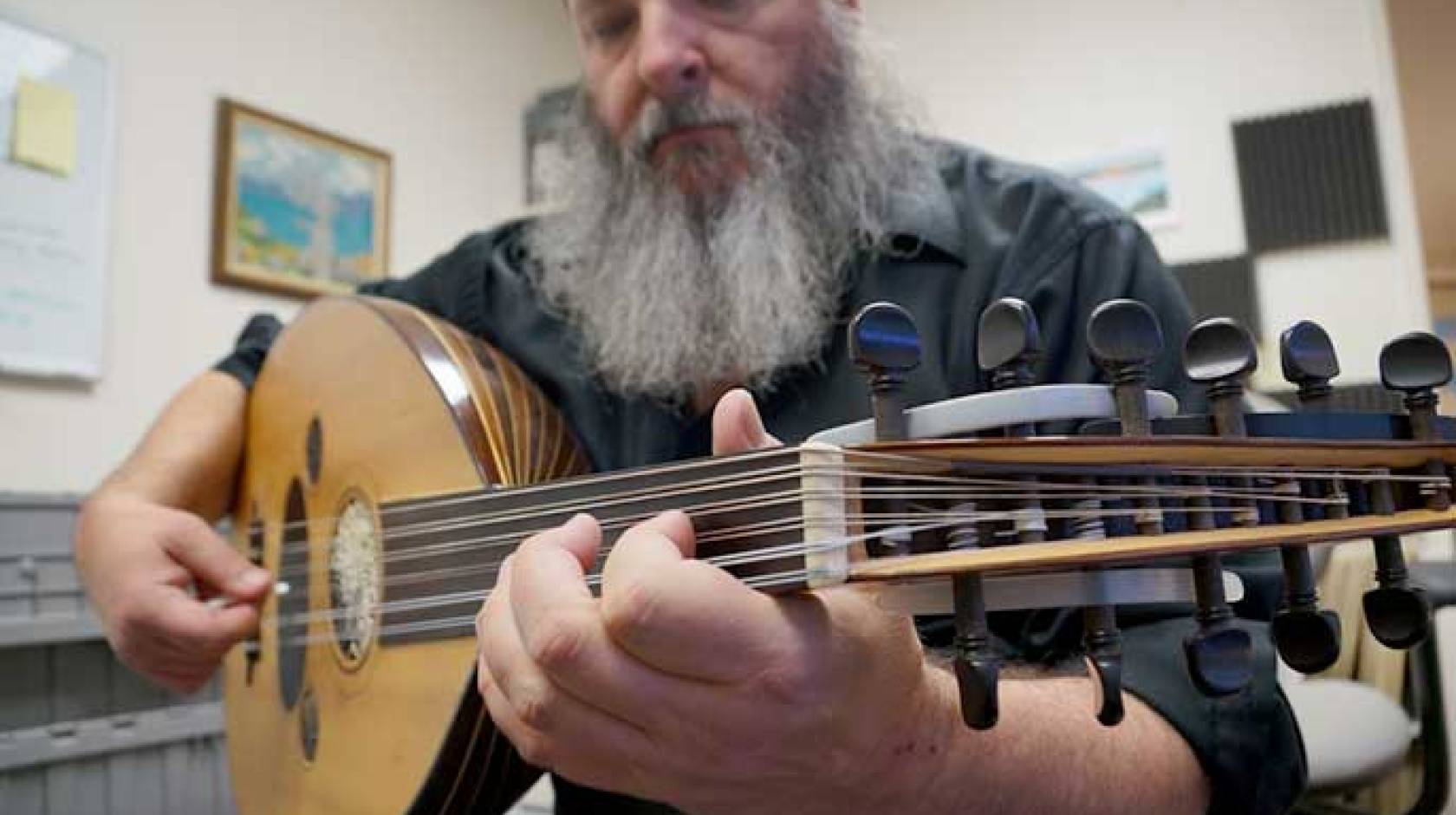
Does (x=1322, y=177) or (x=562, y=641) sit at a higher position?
(x=1322, y=177)

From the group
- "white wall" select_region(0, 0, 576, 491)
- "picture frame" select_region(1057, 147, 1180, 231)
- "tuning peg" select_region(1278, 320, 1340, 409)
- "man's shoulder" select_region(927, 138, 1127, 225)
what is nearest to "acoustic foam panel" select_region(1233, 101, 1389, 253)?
"picture frame" select_region(1057, 147, 1180, 231)

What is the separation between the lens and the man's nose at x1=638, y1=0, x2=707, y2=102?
944 millimetres

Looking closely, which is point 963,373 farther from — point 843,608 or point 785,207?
point 843,608

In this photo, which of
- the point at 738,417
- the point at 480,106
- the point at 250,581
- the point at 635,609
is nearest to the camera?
the point at 635,609

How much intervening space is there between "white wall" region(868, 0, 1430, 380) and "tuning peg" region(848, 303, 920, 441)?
1.59 m

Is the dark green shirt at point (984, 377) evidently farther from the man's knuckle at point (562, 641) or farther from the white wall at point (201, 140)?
the white wall at point (201, 140)

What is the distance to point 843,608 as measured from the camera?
0.45 meters

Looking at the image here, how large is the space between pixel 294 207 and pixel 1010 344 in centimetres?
188

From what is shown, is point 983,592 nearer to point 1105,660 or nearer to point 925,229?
point 1105,660

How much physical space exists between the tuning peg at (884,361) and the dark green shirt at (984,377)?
294 mm

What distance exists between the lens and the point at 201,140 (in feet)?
6.12

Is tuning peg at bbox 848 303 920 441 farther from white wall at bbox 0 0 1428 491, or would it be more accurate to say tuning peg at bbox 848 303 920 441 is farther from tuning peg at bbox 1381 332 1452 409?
white wall at bbox 0 0 1428 491

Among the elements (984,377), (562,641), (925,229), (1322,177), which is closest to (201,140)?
(925,229)

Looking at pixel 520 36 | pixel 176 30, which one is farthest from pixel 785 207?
pixel 520 36
